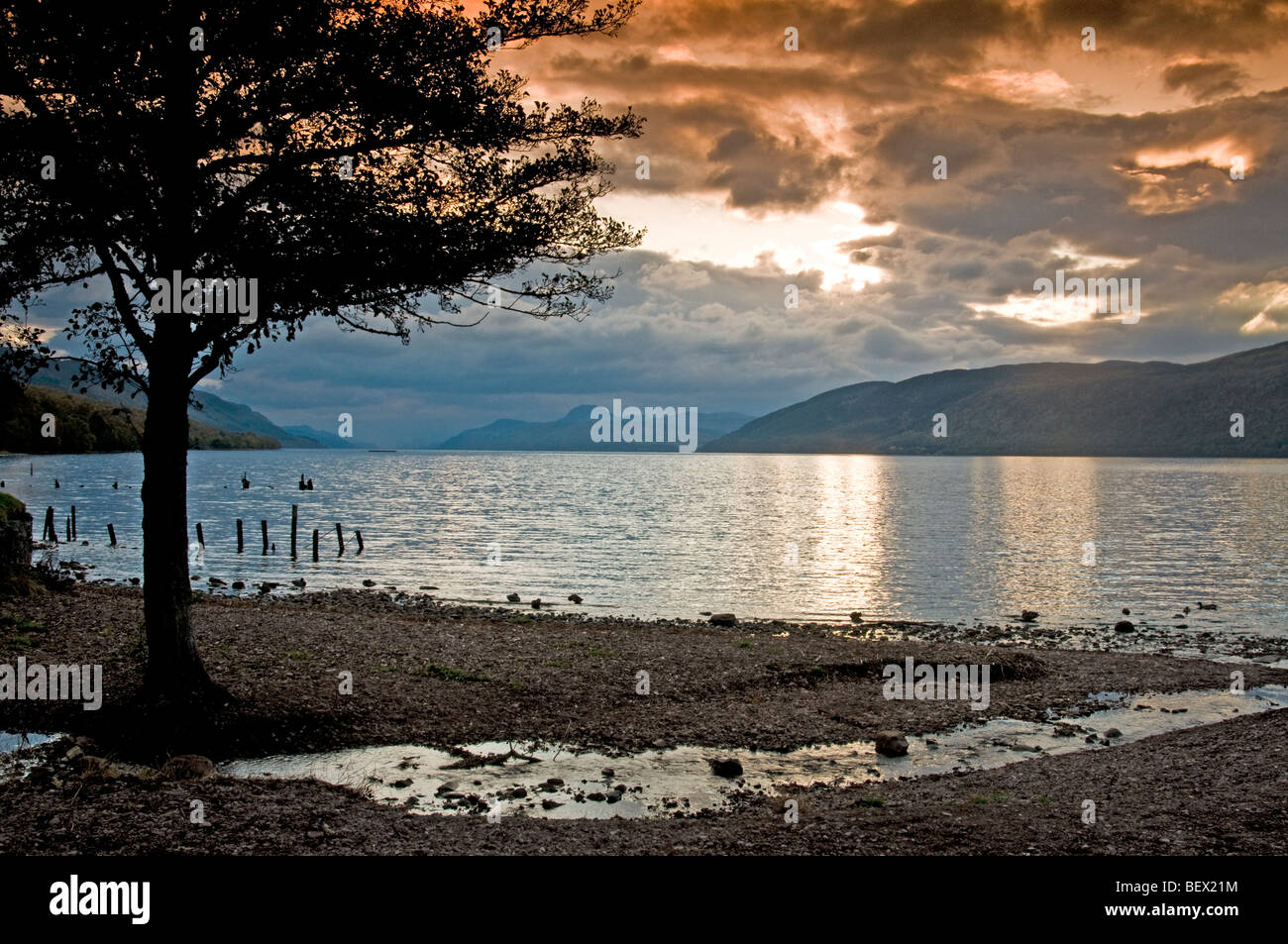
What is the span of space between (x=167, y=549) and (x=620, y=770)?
26.8 ft

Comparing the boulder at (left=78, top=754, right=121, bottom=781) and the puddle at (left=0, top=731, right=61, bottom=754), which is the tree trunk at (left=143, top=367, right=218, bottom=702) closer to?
the puddle at (left=0, top=731, right=61, bottom=754)

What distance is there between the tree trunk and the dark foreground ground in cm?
68

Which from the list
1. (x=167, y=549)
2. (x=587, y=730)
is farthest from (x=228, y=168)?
(x=587, y=730)

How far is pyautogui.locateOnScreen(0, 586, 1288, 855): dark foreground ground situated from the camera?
9.45 metres

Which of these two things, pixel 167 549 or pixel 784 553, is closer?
pixel 167 549

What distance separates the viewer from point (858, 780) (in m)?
14.4

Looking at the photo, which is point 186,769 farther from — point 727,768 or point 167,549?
point 727,768

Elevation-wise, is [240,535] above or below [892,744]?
above

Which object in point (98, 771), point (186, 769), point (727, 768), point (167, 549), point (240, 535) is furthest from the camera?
point (240, 535)

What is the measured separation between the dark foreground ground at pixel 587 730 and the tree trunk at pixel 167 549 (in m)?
0.68

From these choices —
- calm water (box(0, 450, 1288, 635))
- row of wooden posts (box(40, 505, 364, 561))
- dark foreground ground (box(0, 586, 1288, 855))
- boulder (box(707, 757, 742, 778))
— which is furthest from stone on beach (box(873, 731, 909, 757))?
row of wooden posts (box(40, 505, 364, 561))

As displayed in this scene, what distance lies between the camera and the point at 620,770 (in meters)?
14.3

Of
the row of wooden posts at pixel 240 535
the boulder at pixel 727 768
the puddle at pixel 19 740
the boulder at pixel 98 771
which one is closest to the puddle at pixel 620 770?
the boulder at pixel 727 768
